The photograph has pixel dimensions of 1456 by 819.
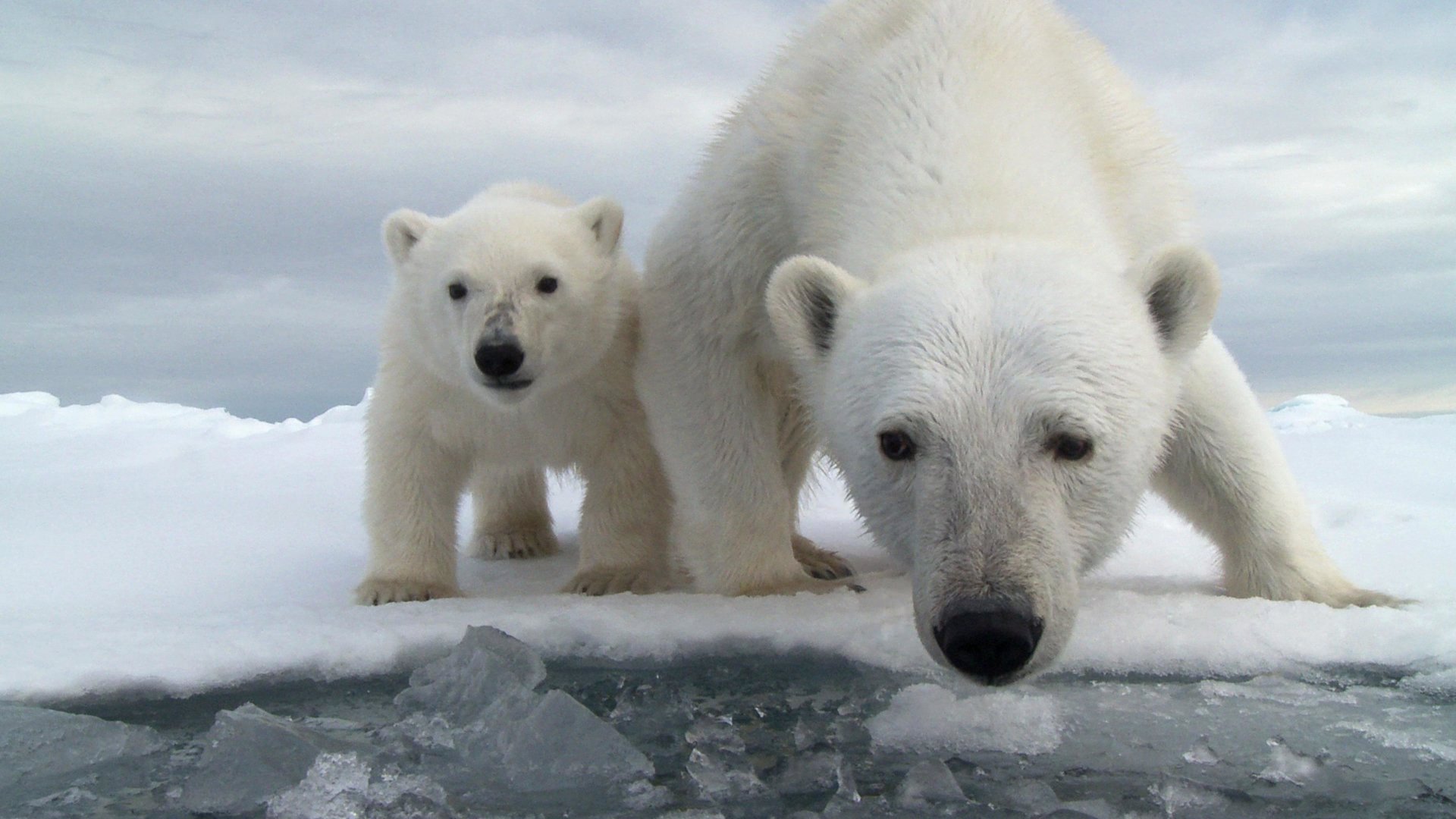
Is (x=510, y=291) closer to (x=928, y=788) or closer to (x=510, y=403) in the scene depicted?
(x=510, y=403)

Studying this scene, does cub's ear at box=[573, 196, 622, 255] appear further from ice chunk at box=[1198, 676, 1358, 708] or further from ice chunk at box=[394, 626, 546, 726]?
ice chunk at box=[1198, 676, 1358, 708]

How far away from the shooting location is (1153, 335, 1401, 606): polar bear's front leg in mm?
3756

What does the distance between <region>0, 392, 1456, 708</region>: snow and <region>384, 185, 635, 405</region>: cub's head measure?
Result: 78 cm

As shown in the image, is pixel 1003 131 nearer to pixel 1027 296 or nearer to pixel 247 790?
pixel 1027 296

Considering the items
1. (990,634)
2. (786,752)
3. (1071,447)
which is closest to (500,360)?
(786,752)

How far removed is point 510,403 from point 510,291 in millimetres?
375

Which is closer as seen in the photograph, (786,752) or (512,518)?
(786,752)

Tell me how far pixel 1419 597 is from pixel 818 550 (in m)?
2.06

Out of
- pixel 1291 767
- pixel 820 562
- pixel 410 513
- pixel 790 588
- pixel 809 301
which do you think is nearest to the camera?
pixel 1291 767

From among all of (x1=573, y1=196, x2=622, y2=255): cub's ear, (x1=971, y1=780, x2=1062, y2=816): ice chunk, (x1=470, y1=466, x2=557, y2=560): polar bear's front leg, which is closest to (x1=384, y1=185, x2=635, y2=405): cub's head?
(x1=573, y1=196, x2=622, y2=255): cub's ear

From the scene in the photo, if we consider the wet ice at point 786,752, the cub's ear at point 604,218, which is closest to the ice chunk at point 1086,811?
the wet ice at point 786,752

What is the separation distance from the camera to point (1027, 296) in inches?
97.9

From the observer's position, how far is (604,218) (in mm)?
4645

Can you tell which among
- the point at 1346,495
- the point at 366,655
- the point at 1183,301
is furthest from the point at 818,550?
the point at 1346,495
